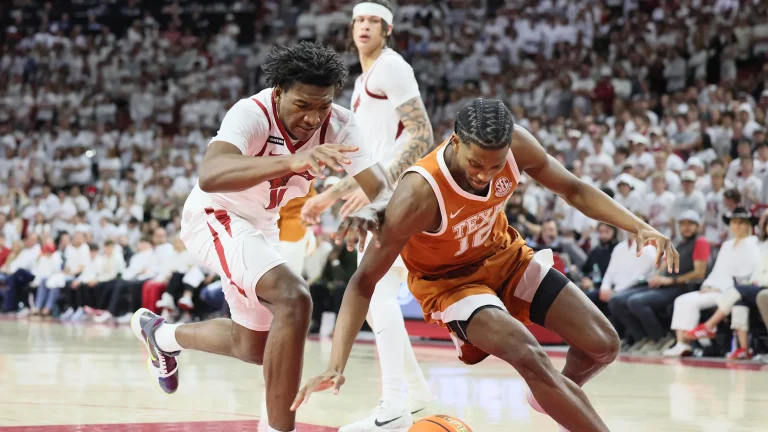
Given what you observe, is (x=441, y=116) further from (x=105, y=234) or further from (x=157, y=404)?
(x=157, y=404)

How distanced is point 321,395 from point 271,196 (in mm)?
2327

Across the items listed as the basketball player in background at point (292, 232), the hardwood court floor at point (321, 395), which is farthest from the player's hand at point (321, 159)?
the basketball player in background at point (292, 232)

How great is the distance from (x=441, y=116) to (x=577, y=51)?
2705mm

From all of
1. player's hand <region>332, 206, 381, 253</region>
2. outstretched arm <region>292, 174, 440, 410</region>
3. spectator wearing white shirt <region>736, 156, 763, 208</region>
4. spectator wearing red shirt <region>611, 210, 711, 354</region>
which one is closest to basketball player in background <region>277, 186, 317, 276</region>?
outstretched arm <region>292, 174, 440, 410</region>

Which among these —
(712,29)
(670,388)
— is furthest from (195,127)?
(670,388)

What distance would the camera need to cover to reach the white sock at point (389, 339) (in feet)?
17.9

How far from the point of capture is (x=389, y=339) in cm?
560

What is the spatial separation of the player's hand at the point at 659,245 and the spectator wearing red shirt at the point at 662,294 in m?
6.55

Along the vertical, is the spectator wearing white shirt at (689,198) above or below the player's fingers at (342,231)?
below

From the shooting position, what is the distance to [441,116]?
1894 centimetres

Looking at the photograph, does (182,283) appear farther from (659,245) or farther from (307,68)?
(659,245)

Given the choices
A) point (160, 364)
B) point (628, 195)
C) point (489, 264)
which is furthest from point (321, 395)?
point (628, 195)

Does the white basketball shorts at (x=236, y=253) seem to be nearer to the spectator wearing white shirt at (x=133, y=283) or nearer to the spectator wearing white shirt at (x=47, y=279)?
the spectator wearing white shirt at (x=133, y=283)

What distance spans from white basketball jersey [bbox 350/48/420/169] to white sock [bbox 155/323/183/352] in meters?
1.56
